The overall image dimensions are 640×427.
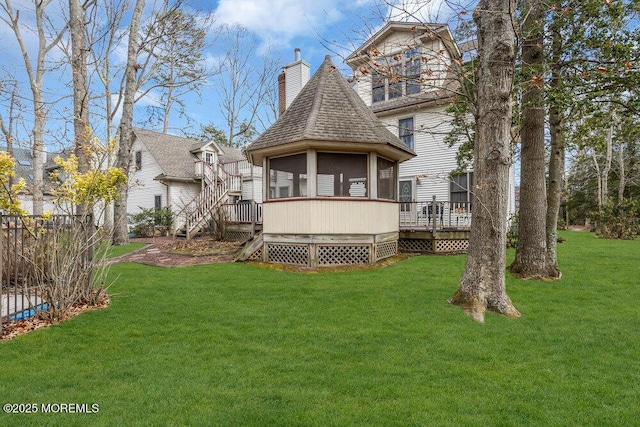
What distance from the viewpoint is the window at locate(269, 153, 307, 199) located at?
9422 millimetres

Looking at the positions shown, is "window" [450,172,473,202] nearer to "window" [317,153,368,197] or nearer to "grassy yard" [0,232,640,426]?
"window" [317,153,368,197]

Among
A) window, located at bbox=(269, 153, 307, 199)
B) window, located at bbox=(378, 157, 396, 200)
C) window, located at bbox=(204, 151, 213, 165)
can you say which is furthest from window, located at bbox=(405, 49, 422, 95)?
window, located at bbox=(204, 151, 213, 165)

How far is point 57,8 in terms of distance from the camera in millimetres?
15297

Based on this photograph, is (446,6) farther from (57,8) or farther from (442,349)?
(57,8)

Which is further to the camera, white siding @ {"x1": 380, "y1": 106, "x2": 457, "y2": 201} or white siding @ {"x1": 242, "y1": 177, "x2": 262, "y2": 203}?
white siding @ {"x1": 242, "y1": 177, "x2": 262, "y2": 203}

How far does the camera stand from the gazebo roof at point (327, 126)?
8.91 m

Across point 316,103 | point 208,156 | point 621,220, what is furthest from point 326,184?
point 621,220

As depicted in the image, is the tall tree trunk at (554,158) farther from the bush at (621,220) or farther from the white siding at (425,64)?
the bush at (621,220)

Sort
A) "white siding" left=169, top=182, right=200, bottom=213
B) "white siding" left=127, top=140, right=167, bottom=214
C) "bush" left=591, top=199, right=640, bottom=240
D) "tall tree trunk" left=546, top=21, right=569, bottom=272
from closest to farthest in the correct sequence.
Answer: "tall tree trunk" left=546, top=21, right=569, bottom=272 → "bush" left=591, top=199, right=640, bottom=240 → "white siding" left=169, top=182, right=200, bottom=213 → "white siding" left=127, top=140, right=167, bottom=214

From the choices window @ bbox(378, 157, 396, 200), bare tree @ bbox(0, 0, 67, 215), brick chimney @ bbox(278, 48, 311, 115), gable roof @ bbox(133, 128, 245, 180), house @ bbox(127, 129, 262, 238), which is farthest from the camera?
gable roof @ bbox(133, 128, 245, 180)

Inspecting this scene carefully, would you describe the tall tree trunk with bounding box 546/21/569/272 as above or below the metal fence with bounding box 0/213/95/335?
above

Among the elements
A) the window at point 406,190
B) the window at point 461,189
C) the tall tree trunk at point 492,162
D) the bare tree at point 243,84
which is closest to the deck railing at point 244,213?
the window at point 406,190

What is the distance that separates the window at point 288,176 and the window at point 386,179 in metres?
2.31

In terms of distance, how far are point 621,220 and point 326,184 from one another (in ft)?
51.1
